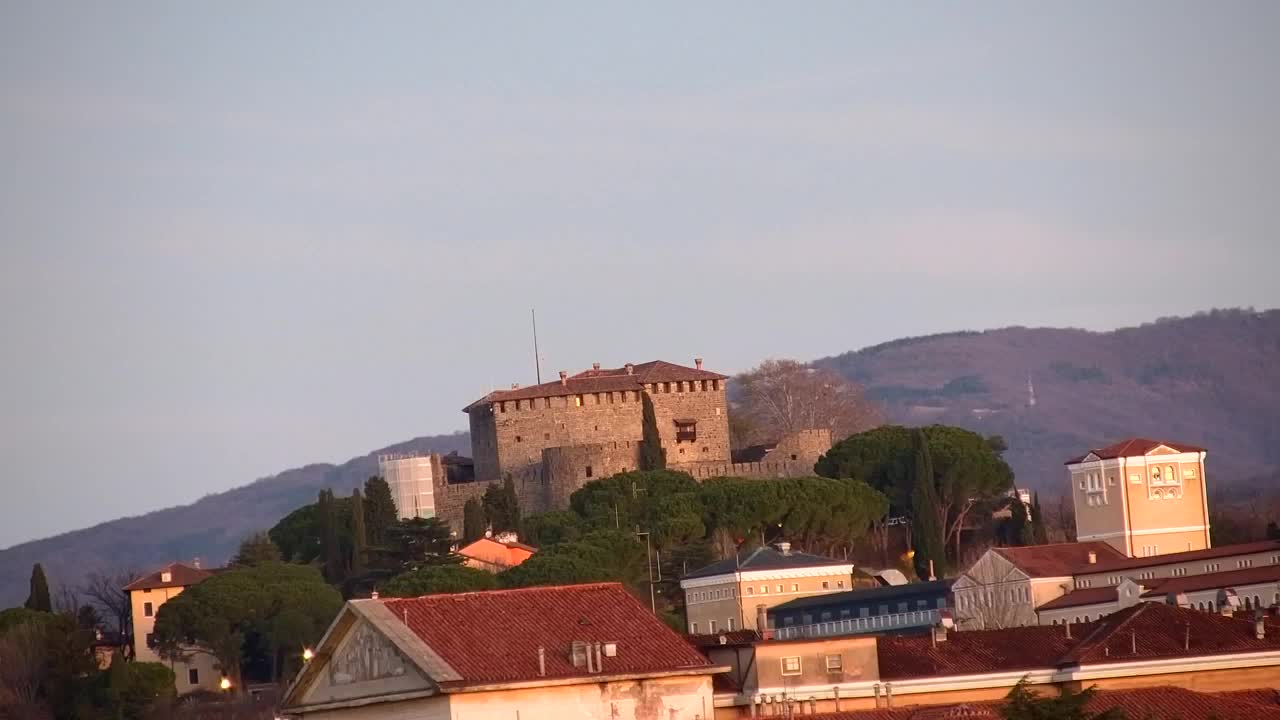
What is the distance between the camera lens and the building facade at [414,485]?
89.8 metres

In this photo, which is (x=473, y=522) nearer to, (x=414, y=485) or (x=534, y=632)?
(x=414, y=485)

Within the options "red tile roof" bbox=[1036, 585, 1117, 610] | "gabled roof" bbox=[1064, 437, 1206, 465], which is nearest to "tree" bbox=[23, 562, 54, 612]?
"red tile roof" bbox=[1036, 585, 1117, 610]

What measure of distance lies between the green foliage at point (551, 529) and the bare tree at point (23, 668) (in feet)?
52.9

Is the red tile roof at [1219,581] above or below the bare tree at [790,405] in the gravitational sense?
below

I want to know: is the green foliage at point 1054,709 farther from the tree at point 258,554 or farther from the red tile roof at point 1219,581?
the tree at point 258,554

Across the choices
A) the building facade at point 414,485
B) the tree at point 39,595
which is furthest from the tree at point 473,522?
the tree at point 39,595

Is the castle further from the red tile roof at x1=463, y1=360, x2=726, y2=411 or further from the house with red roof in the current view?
the house with red roof

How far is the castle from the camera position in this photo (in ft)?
292

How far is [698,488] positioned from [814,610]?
14073 mm

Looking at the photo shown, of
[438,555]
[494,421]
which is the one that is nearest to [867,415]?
[494,421]

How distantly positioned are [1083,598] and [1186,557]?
165 inches

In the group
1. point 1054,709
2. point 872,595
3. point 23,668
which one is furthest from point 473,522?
point 1054,709

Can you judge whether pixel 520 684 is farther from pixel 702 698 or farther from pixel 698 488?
pixel 698 488

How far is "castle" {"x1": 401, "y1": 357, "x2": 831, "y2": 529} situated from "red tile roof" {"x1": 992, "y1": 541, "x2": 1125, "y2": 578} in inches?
676
